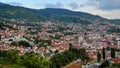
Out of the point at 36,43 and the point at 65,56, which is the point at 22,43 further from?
the point at 65,56

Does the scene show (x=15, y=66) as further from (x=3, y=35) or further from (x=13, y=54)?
(x=3, y=35)

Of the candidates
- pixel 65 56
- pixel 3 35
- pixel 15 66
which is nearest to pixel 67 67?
pixel 65 56

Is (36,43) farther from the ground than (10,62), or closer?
closer

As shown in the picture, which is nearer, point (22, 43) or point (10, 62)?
point (10, 62)

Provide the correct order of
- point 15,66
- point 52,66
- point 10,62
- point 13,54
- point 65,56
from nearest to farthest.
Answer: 1. point 15,66
2. point 10,62
3. point 13,54
4. point 52,66
5. point 65,56

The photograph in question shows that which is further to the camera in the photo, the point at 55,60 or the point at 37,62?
the point at 55,60

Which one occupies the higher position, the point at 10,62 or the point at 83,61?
the point at 10,62

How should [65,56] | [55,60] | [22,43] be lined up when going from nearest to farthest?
[55,60] → [65,56] → [22,43]

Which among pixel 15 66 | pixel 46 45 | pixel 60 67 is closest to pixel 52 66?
pixel 60 67

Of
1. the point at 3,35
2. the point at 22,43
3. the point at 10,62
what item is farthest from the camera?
the point at 3,35
